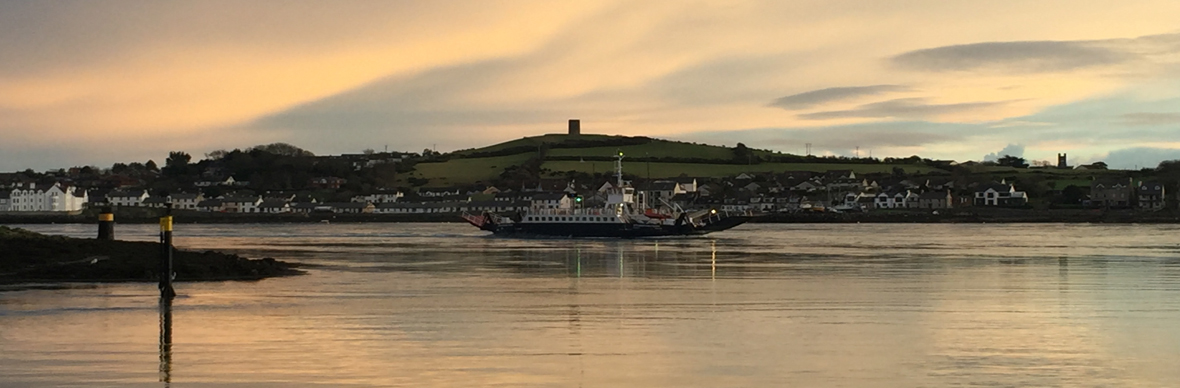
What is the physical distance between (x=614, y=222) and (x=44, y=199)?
104398 mm

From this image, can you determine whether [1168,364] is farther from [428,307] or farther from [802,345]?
[428,307]

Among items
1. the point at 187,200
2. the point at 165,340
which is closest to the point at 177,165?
the point at 187,200

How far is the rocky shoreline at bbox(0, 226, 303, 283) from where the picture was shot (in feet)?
90.6

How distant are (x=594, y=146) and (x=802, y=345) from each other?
151294mm

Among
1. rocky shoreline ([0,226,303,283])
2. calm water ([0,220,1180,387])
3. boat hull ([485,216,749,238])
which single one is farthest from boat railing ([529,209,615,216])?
rocky shoreline ([0,226,303,283])

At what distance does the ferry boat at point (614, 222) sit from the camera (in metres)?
69.4

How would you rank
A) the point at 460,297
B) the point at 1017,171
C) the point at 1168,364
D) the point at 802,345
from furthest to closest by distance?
the point at 1017,171 < the point at 460,297 < the point at 802,345 < the point at 1168,364

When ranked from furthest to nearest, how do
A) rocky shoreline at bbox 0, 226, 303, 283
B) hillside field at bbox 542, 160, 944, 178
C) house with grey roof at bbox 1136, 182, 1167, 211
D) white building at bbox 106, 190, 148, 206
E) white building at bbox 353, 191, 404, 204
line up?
white building at bbox 106, 190, 148, 206 < white building at bbox 353, 191, 404, 204 < hillside field at bbox 542, 160, 944, 178 < house with grey roof at bbox 1136, 182, 1167, 211 < rocky shoreline at bbox 0, 226, 303, 283

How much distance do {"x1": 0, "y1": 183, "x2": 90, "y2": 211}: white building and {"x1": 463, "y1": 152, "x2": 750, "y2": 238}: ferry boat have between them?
91.3 meters

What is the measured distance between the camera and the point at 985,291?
87.2 ft

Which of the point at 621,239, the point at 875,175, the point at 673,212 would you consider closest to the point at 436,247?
the point at 621,239

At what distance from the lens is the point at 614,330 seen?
60.9 ft

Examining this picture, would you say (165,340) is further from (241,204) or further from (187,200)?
(187,200)

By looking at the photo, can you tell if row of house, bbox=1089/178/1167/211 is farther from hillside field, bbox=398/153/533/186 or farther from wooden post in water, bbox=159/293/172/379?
wooden post in water, bbox=159/293/172/379
